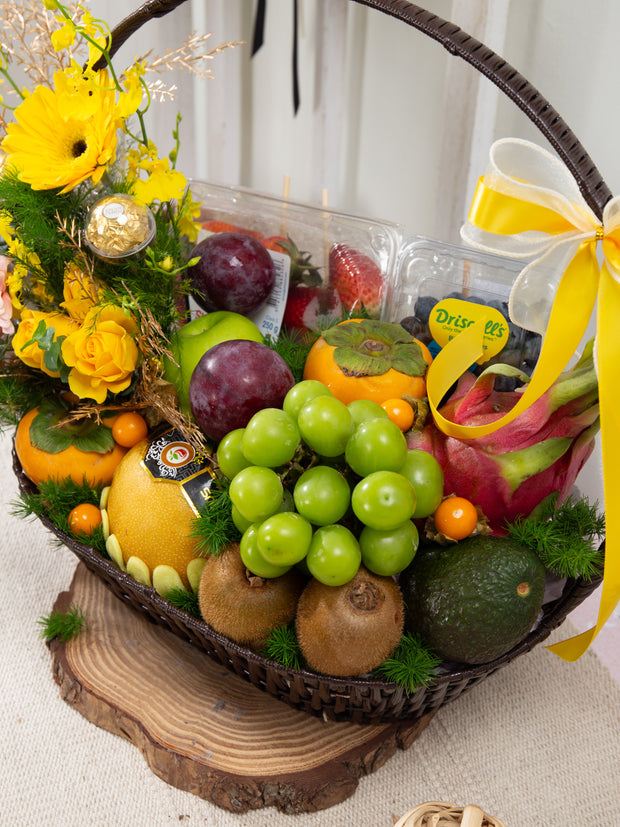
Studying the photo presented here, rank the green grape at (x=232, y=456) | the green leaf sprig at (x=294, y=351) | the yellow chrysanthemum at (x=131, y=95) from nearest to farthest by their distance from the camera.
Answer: the green grape at (x=232, y=456) → the yellow chrysanthemum at (x=131, y=95) → the green leaf sprig at (x=294, y=351)

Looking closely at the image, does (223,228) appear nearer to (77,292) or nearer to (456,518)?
(77,292)

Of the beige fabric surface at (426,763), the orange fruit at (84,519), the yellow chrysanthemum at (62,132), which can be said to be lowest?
the beige fabric surface at (426,763)

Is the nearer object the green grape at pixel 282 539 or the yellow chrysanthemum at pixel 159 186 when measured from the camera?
the green grape at pixel 282 539

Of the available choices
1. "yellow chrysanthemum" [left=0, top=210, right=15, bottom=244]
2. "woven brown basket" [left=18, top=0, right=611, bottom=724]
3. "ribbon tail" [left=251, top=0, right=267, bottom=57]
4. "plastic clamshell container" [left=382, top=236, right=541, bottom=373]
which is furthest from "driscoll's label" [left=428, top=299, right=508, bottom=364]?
"ribbon tail" [left=251, top=0, right=267, bottom=57]

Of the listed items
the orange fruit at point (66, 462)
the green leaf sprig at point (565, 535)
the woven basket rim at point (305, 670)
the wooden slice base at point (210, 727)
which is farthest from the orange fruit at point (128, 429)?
the green leaf sprig at point (565, 535)

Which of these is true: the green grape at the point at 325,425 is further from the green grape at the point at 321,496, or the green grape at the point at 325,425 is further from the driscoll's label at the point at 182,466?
the driscoll's label at the point at 182,466

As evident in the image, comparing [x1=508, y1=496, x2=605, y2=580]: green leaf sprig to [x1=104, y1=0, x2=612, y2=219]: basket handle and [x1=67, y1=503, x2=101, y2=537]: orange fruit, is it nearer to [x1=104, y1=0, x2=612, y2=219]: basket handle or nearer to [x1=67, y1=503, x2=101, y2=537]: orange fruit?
[x1=104, y1=0, x2=612, y2=219]: basket handle

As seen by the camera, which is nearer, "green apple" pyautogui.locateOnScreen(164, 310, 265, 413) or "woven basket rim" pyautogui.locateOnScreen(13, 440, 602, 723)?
"woven basket rim" pyautogui.locateOnScreen(13, 440, 602, 723)

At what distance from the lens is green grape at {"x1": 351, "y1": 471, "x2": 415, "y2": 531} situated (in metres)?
0.63

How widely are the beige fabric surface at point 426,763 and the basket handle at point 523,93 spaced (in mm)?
611

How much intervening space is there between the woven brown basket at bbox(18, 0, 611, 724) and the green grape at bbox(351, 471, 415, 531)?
170 mm

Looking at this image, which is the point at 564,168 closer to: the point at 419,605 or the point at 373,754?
the point at 419,605

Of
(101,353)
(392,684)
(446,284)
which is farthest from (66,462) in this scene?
(446,284)

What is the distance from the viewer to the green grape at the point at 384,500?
63 centimetres
